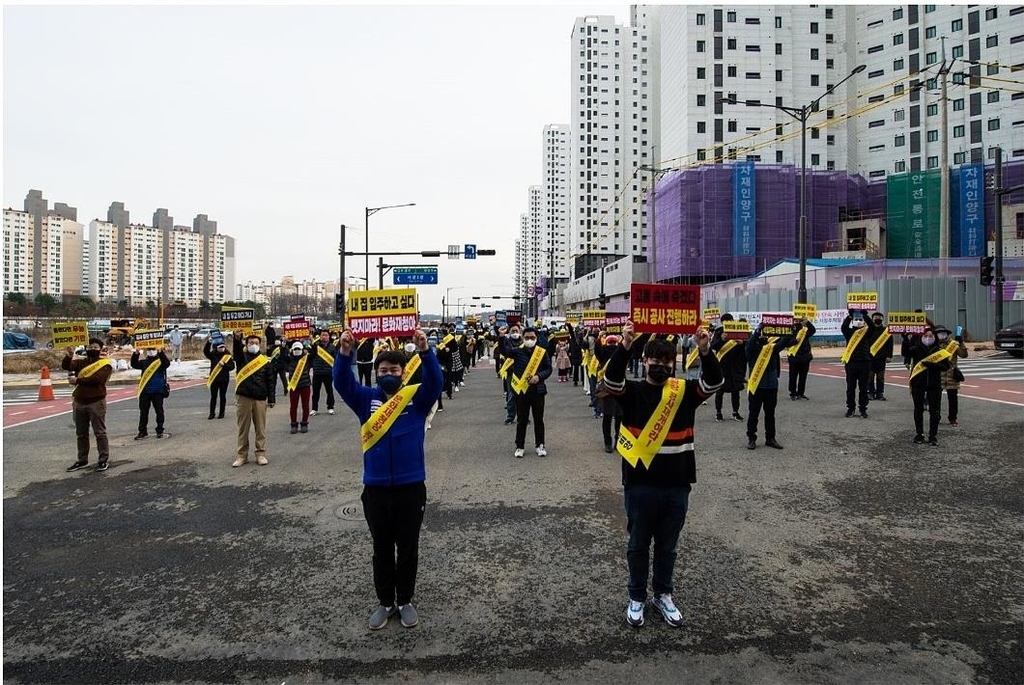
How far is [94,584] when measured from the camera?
488cm

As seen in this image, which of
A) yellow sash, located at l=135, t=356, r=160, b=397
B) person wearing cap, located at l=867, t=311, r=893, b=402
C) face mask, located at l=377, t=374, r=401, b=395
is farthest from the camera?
person wearing cap, located at l=867, t=311, r=893, b=402

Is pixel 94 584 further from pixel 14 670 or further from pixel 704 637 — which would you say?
pixel 704 637

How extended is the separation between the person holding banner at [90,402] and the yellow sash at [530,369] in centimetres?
587

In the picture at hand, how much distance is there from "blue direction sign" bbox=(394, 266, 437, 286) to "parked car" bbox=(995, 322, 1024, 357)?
83.3 feet

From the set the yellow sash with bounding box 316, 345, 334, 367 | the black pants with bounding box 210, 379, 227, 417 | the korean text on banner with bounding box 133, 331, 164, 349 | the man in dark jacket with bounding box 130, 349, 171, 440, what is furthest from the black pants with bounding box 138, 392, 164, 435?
the yellow sash with bounding box 316, 345, 334, 367

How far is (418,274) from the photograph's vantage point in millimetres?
34219

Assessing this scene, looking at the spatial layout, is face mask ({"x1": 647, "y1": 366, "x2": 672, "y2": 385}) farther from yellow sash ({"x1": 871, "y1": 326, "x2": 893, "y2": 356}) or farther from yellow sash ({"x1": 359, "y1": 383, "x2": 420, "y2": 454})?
yellow sash ({"x1": 871, "y1": 326, "x2": 893, "y2": 356})

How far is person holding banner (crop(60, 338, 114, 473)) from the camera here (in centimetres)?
878

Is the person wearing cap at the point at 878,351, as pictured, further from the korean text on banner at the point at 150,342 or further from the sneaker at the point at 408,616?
the korean text on banner at the point at 150,342

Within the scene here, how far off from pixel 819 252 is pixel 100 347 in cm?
5898

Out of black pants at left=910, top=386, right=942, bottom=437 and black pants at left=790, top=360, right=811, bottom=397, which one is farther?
black pants at left=790, top=360, right=811, bottom=397

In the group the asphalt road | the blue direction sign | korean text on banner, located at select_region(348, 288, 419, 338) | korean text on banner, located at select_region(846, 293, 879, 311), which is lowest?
the asphalt road

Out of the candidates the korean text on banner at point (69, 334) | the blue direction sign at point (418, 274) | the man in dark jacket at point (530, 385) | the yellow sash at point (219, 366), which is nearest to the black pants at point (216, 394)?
the yellow sash at point (219, 366)

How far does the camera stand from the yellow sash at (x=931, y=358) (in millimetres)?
9188
